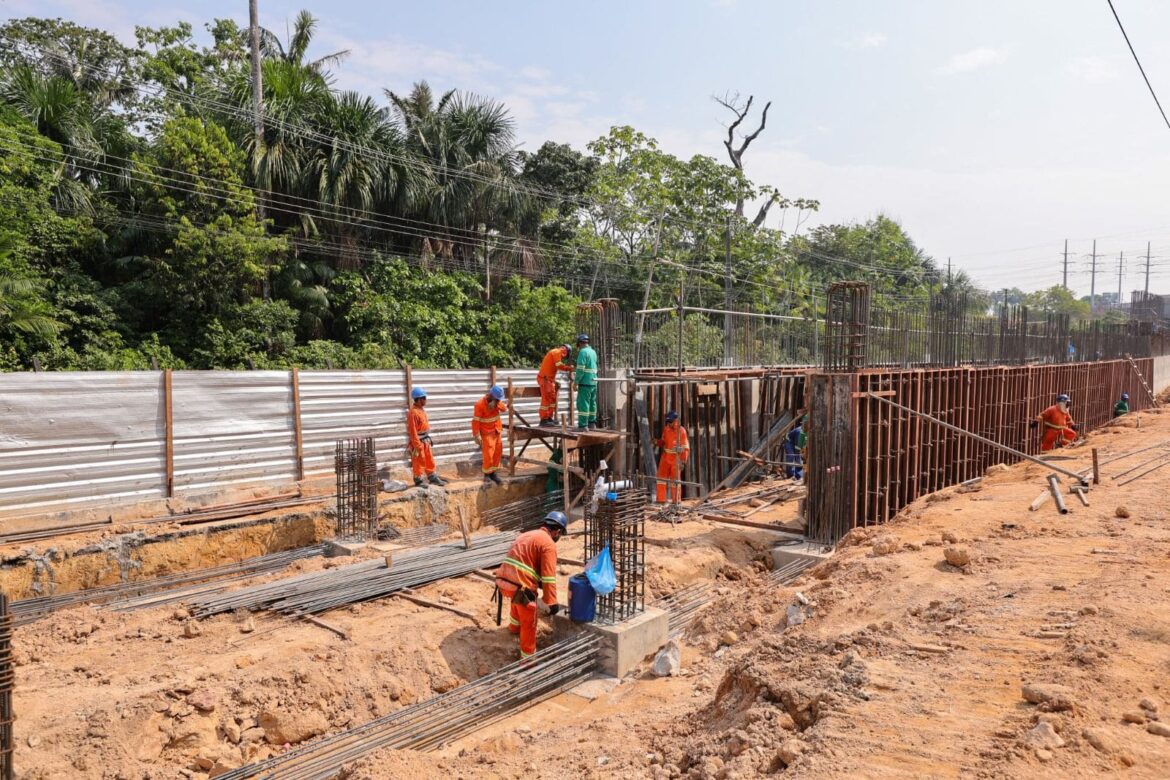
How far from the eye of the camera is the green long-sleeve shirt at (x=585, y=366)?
12.4 meters

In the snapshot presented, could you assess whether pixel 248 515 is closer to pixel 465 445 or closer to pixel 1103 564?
pixel 465 445

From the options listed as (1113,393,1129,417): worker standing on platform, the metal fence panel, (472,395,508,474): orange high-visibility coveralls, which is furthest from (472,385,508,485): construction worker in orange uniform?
(1113,393,1129,417): worker standing on platform

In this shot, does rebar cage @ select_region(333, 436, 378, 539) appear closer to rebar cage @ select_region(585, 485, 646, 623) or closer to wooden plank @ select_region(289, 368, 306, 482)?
wooden plank @ select_region(289, 368, 306, 482)

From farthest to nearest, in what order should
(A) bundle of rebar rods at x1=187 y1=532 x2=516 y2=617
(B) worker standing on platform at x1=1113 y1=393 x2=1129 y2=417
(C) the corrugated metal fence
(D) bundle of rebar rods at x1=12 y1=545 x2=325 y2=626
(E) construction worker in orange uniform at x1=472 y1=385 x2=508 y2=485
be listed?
(B) worker standing on platform at x1=1113 y1=393 x2=1129 y2=417, (E) construction worker in orange uniform at x1=472 y1=385 x2=508 y2=485, (C) the corrugated metal fence, (D) bundle of rebar rods at x1=12 y1=545 x2=325 y2=626, (A) bundle of rebar rods at x1=187 y1=532 x2=516 y2=617

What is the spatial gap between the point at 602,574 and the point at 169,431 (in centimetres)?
742

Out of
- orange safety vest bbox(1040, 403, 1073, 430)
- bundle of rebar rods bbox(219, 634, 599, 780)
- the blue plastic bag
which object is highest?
orange safety vest bbox(1040, 403, 1073, 430)

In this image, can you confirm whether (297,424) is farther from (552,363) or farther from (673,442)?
(673,442)

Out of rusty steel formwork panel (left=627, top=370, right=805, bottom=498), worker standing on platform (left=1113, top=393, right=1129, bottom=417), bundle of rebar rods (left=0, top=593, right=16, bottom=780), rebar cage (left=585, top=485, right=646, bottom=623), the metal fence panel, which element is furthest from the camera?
worker standing on platform (left=1113, top=393, right=1129, bottom=417)

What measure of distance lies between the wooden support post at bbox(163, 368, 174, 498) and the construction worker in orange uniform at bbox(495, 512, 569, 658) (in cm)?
664

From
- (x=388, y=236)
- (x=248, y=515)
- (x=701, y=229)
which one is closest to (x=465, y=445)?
(x=248, y=515)

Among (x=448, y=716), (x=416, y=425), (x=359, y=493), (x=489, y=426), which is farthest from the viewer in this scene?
(x=489, y=426)

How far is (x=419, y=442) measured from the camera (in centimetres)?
1226

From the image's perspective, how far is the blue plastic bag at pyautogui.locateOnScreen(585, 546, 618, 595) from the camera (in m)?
7.14

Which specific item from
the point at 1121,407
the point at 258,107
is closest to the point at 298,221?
the point at 258,107
